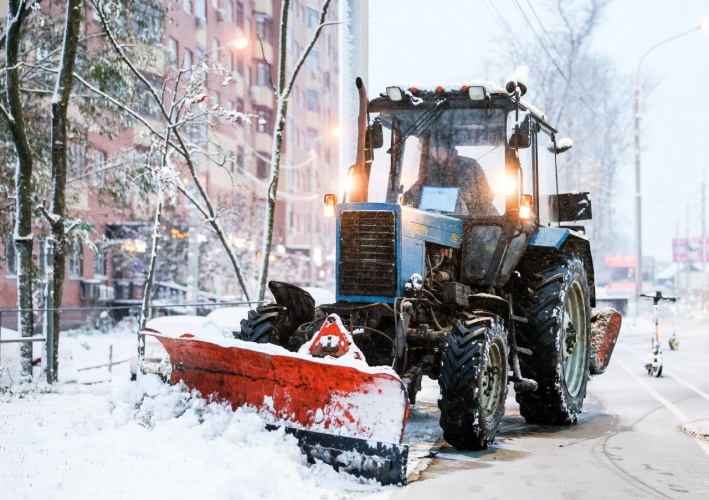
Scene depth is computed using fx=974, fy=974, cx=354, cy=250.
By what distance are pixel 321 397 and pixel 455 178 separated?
301 cm

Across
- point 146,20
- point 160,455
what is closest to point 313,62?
point 146,20

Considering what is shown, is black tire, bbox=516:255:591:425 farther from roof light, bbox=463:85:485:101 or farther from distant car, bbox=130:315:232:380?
distant car, bbox=130:315:232:380

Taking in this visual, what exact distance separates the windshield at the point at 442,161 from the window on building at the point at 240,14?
39.0m

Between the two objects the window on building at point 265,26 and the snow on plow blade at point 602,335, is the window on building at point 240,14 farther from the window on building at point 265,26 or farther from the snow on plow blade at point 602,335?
the snow on plow blade at point 602,335

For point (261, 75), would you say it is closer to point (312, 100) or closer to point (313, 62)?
point (312, 100)

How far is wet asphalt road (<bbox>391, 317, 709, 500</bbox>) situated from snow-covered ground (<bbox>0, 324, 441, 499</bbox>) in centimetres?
43

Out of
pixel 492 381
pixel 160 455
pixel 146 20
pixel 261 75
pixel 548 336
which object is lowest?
pixel 160 455

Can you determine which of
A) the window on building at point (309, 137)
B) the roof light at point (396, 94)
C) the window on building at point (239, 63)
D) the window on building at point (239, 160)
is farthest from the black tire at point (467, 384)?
the window on building at point (309, 137)

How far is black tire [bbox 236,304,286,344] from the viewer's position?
A: 327 inches

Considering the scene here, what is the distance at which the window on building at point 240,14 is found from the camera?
1837 inches

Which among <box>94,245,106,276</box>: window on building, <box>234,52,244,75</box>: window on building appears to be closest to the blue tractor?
<box>94,245,106,276</box>: window on building

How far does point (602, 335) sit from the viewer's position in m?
11.0

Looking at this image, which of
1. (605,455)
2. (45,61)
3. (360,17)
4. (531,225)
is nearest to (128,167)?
(45,61)

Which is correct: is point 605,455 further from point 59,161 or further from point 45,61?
point 45,61
